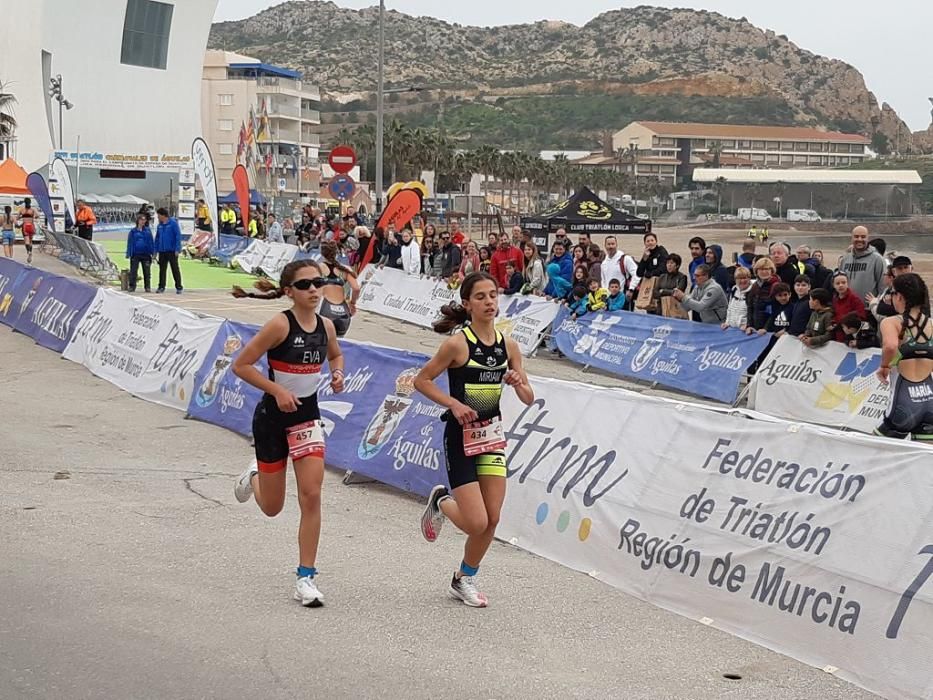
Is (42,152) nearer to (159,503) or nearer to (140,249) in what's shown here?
(140,249)

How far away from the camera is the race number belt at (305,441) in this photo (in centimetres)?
660

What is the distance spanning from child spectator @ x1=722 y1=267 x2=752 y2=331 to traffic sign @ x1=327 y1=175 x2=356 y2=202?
11.1 m

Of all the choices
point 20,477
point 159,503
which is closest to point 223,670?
point 159,503

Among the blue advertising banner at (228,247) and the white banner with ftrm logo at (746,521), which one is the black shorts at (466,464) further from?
the blue advertising banner at (228,247)

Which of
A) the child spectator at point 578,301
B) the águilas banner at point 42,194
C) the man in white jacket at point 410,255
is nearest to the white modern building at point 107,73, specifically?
the águilas banner at point 42,194

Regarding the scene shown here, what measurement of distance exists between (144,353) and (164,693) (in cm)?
1007

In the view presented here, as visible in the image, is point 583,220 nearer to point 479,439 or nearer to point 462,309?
point 462,309

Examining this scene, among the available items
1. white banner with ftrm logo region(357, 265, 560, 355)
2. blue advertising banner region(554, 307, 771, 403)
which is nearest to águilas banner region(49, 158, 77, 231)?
white banner with ftrm logo region(357, 265, 560, 355)

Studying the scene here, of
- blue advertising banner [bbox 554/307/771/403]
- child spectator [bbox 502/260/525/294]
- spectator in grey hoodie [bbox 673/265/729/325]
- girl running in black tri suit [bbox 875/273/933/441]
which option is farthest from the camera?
child spectator [bbox 502/260/525/294]

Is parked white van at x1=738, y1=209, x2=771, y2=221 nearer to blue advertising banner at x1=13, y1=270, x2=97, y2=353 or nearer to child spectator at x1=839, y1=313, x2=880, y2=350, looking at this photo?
blue advertising banner at x1=13, y1=270, x2=97, y2=353

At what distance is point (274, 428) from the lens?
6695 millimetres

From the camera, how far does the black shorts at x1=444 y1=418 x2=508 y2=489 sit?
258 inches

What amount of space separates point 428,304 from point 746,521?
17284mm

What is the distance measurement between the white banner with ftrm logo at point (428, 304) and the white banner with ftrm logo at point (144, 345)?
439cm
